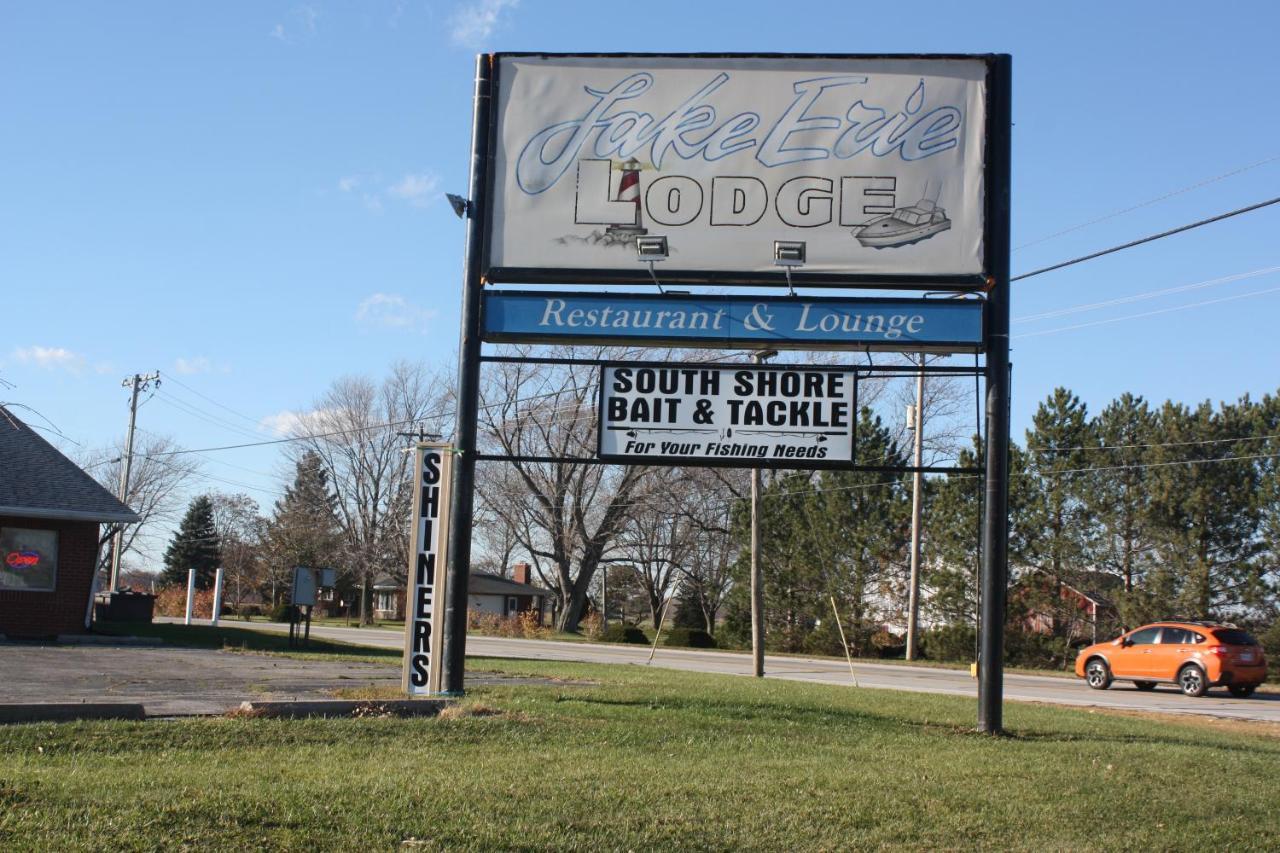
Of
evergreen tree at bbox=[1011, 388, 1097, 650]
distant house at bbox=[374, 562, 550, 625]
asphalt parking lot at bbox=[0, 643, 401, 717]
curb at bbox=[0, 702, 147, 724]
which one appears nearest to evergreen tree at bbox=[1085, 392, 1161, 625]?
evergreen tree at bbox=[1011, 388, 1097, 650]

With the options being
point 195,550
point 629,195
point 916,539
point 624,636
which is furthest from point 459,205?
point 195,550

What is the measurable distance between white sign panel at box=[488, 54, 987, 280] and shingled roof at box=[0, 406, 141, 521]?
16.0 meters

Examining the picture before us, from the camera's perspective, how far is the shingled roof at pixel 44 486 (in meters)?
24.5

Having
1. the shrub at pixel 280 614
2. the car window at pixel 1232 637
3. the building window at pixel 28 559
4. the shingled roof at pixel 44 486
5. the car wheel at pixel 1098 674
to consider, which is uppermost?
the shingled roof at pixel 44 486

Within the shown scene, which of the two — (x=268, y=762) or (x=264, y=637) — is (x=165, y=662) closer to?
(x=268, y=762)

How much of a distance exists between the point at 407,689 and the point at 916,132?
310 inches

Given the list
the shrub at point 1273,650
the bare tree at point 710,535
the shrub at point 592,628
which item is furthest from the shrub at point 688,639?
the shrub at point 1273,650

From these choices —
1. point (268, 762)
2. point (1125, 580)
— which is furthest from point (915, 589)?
point (268, 762)

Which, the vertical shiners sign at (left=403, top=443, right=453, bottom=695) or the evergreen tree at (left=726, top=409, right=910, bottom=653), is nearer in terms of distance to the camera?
the vertical shiners sign at (left=403, top=443, right=453, bottom=695)

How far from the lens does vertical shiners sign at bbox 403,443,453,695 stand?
472 inches

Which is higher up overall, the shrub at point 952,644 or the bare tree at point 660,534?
the bare tree at point 660,534

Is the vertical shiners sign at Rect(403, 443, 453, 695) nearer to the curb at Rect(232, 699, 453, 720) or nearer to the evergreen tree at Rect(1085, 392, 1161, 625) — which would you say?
the curb at Rect(232, 699, 453, 720)

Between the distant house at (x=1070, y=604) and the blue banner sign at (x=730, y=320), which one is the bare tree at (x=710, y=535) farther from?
the blue banner sign at (x=730, y=320)

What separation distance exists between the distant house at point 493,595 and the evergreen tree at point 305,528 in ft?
17.8
